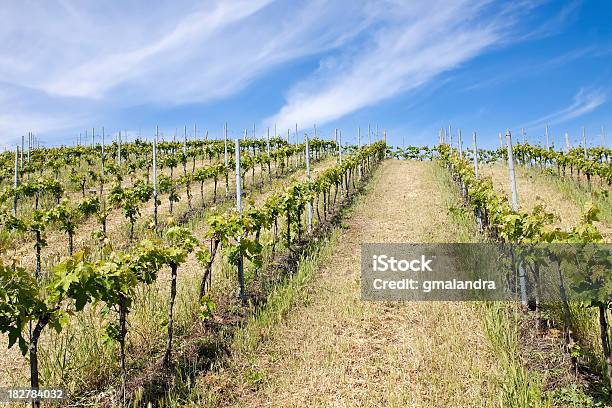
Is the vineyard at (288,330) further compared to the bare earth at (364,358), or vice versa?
the bare earth at (364,358)

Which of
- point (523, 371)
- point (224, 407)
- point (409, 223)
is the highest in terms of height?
point (409, 223)

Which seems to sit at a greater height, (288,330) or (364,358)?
(288,330)

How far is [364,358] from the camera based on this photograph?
5246mm

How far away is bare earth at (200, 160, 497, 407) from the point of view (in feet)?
14.5

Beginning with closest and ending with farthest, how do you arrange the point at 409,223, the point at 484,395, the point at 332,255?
the point at 484,395
the point at 332,255
the point at 409,223

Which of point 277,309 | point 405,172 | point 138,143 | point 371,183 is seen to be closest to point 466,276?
point 277,309

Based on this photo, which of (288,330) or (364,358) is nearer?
(364,358)

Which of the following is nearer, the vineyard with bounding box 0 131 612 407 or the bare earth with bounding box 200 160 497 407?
the vineyard with bounding box 0 131 612 407

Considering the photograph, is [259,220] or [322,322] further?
[259,220]

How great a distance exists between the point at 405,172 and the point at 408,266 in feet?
51.9

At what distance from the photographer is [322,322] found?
20.7ft

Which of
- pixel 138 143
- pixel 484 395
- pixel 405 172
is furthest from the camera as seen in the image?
pixel 138 143

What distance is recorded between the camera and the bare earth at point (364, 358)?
4434 mm

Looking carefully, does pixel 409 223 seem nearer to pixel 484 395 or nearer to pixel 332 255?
pixel 332 255
